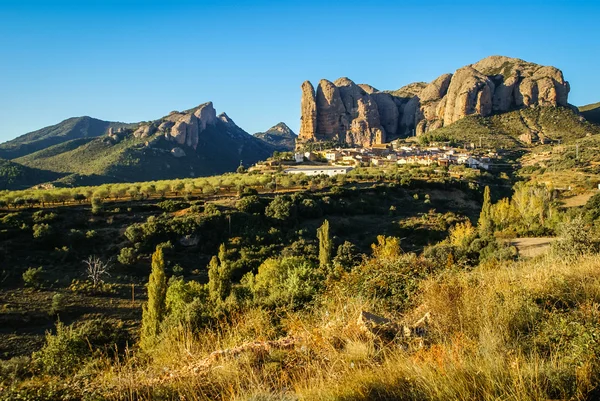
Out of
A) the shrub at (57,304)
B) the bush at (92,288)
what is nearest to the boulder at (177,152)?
the bush at (92,288)

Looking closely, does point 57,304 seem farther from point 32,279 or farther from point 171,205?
point 171,205

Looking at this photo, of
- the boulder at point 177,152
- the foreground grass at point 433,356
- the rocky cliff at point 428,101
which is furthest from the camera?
the boulder at point 177,152

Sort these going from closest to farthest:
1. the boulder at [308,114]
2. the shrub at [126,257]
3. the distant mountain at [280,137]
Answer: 1. the shrub at [126,257]
2. the boulder at [308,114]
3. the distant mountain at [280,137]

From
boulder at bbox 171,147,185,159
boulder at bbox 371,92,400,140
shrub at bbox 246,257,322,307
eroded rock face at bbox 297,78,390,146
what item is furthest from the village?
boulder at bbox 371,92,400,140

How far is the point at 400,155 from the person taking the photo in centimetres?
7062

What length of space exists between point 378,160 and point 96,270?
51.6 m

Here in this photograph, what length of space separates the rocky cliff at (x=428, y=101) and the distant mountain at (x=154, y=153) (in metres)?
26.4

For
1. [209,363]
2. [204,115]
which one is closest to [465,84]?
[204,115]

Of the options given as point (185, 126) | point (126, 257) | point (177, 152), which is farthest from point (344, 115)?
point (126, 257)

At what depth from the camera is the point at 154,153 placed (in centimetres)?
9062

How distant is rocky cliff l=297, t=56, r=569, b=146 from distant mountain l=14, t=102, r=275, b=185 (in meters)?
26.4

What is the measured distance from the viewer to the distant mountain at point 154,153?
74750 mm

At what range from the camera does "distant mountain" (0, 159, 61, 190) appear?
6000 cm

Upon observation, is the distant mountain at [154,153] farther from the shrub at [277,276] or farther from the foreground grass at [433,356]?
the foreground grass at [433,356]
